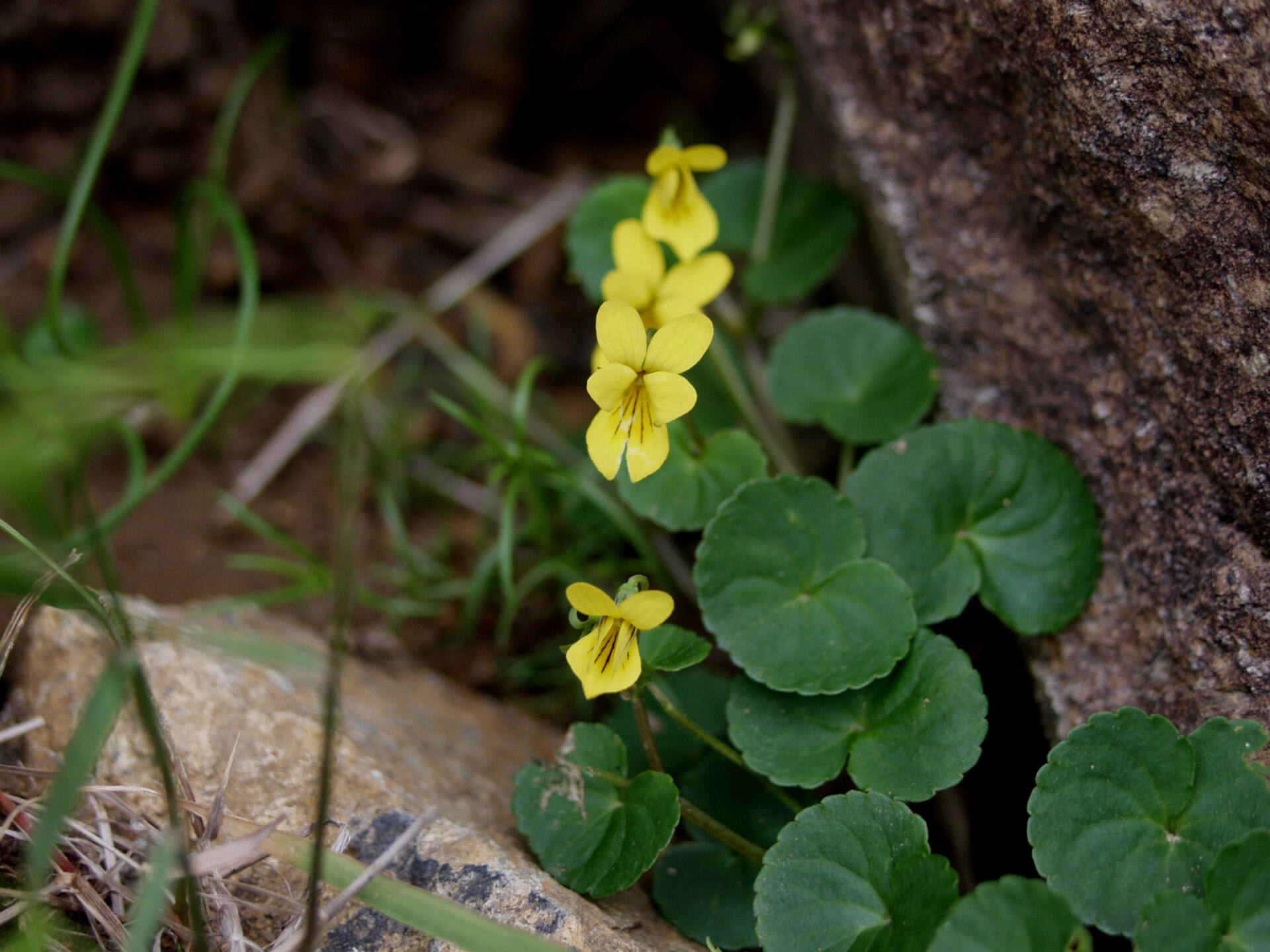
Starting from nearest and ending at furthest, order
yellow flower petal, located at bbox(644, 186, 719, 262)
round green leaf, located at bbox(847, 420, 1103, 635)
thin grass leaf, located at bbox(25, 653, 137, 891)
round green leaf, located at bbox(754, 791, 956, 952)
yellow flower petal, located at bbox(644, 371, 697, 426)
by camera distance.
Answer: thin grass leaf, located at bbox(25, 653, 137, 891), round green leaf, located at bbox(754, 791, 956, 952), yellow flower petal, located at bbox(644, 371, 697, 426), round green leaf, located at bbox(847, 420, 1103, 635), yellow flower petal, located at bbox(644, 186, 719, 262)

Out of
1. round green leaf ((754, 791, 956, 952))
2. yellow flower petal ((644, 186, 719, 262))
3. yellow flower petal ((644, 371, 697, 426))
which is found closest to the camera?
round green leaf ((754, 791, 956, 952))

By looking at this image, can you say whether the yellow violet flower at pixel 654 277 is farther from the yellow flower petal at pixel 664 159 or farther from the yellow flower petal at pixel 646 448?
the yellow flower petal at pixel 646 448

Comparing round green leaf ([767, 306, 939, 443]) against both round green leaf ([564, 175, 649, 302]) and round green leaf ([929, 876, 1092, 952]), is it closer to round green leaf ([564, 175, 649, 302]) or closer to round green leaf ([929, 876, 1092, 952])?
round green leaf ([564, 175, 649, 302])

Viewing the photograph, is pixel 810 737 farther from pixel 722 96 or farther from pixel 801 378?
pixel 722 96

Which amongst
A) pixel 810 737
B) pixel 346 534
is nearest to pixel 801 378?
pixel 810 737

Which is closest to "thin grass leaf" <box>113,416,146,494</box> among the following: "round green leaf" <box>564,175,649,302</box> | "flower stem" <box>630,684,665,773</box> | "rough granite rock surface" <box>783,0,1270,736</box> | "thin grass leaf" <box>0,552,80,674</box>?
"thin grass leaf" <box>0,552,80,674</box>

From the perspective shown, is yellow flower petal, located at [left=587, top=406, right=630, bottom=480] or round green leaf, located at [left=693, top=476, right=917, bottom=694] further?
round green leaf, located at [left=693, top=476, right=917, bottom=694]
